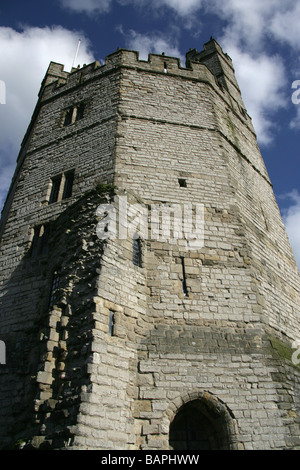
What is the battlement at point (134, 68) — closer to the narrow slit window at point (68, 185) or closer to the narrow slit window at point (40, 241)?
the narrow slit window at point (68, 185)

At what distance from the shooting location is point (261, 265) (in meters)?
8.17

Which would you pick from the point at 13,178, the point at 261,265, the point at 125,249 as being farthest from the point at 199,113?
the point at 13,178

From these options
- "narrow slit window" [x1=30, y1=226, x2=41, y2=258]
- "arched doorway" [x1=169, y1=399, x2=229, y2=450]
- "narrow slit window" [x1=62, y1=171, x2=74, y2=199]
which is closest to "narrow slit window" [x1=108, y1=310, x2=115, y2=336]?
"arched doorway" [x1=169, y1=399, x2=229, y2=450]

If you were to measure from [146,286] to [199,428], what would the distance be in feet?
8.61

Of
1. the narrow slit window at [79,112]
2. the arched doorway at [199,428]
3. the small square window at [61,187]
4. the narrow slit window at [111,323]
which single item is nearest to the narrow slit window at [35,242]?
the small square window at [61,187]

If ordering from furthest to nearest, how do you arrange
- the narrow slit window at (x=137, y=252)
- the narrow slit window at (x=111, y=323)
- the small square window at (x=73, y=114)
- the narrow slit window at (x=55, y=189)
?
1. the small square window at (x=73, y=114)
2. the narrow slit window at (x=55, y=189)
3. the narrow slit window at (x=137, y=252)
4. the narrow slit window at (x=111, y=323)

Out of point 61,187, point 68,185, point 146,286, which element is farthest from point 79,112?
point 146,286

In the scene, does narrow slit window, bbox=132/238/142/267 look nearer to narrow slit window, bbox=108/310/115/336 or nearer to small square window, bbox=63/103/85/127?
narrow slit window, bbox=108/310/115/336

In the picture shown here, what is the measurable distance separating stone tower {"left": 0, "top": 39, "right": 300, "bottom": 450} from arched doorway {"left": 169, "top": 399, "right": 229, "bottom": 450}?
0.02 m

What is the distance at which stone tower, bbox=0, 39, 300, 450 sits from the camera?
17.2ft

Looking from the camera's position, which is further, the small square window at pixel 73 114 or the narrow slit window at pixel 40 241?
the small square window at pixel 73 114

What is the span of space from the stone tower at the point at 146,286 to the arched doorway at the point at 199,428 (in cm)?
Answer: 2

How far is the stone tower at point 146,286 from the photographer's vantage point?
5.24 metres

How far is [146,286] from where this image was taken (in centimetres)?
666
